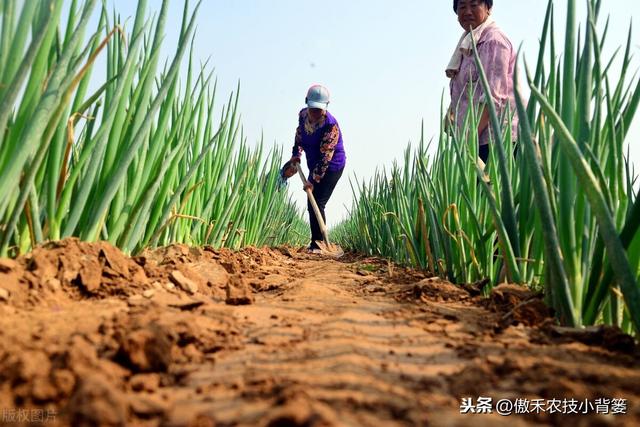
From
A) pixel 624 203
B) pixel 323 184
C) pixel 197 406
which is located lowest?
pixel 197 406

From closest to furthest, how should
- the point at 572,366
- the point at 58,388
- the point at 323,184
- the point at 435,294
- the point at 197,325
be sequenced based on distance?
the point at 58,388, the point at 572,366, the point at 197,325, the point at 435,294, the point at 323,184

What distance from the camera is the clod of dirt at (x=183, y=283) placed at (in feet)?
3.53

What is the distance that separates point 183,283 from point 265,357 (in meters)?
0.50

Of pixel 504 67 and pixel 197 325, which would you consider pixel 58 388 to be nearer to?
pixel 197 325

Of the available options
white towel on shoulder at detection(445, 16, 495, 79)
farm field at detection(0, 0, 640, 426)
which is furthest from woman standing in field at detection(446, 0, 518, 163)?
farm field at detection(0, 0, 640, 426)

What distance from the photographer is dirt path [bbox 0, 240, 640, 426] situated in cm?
46

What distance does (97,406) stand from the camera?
1.36 ft

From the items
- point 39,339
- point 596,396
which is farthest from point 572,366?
point 39,339

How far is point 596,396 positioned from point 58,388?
1.78ft

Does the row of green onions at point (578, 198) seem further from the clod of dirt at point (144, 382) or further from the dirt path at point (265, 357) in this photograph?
the clod of dirt at point (144, 382)

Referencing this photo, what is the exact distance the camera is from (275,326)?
0.81 meters

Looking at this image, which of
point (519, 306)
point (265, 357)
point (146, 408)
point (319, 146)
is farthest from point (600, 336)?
point (319, 146)

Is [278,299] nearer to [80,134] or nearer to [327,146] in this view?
[80,134]

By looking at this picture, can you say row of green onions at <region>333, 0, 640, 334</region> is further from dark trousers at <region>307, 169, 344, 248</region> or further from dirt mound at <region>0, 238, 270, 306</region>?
dark trousers at <region>307, 169, 344, 248</region>
